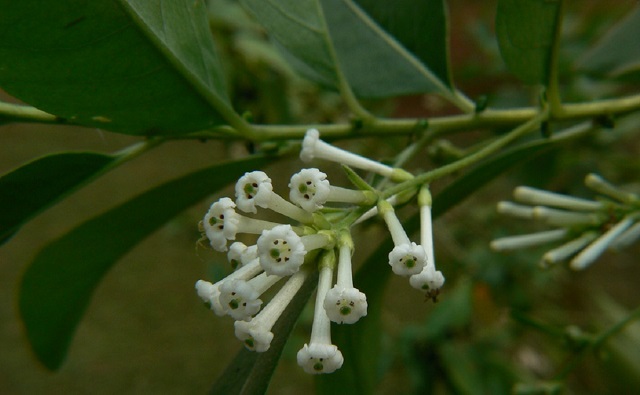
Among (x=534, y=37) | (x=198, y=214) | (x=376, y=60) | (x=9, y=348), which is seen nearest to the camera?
(x=534, y=37)

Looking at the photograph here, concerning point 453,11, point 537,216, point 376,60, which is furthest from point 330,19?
point 453,11

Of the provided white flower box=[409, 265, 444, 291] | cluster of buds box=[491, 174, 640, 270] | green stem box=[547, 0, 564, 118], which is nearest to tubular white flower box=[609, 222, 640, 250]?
cluster of buds box=[491, 174, 640, 270]

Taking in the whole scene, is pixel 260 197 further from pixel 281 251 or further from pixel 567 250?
pixel 567 250

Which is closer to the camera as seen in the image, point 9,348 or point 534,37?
point 534,37

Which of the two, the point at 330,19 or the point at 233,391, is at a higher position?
the point at 330,19

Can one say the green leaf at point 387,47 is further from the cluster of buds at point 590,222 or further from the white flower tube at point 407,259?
the white flower tube at point 407,259

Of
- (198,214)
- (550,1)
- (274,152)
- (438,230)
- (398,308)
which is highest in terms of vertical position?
(550,1)

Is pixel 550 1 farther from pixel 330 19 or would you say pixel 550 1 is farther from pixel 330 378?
pixel 330 378
